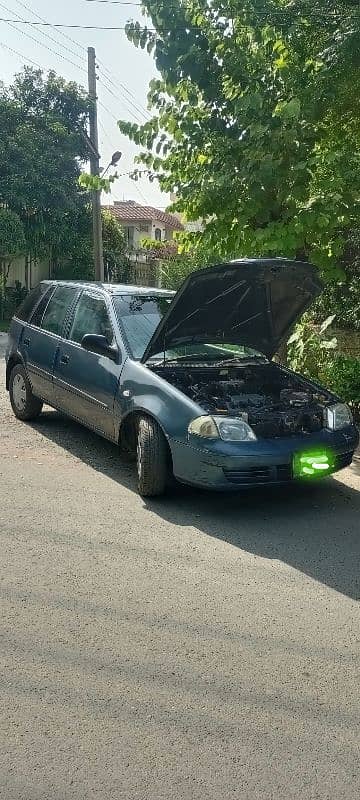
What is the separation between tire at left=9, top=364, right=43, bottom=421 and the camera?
756 centimetres

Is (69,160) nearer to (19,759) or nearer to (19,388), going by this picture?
(19,388)

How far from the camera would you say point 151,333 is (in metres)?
6.00

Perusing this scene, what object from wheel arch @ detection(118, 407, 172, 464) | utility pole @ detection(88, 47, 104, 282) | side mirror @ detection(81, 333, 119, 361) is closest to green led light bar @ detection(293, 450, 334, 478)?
wheel arch @ detection(118, 407, 172, 464)

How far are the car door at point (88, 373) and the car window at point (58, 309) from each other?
0.23m

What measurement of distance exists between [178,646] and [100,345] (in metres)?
3.26

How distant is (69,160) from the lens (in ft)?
77.6

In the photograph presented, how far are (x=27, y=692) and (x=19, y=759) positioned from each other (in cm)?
38

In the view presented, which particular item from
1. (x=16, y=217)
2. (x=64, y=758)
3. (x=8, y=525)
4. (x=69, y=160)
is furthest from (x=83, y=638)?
(x=69, y=160)

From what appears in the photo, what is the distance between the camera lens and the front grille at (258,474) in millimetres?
4711

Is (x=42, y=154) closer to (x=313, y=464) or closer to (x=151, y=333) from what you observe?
(x=151, y=333)

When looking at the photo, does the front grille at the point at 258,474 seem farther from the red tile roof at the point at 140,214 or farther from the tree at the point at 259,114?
the red tile roof at the point at 140,214

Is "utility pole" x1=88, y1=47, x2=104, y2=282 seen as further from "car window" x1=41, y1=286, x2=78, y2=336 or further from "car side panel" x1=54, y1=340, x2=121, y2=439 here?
"car side panel" x1=54, y1=340, x2=121, y2=439

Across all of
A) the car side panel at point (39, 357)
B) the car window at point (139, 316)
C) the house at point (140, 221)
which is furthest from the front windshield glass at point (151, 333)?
the house at point (140, 221)

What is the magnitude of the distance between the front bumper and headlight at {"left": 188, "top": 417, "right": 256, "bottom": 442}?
0.14ft
